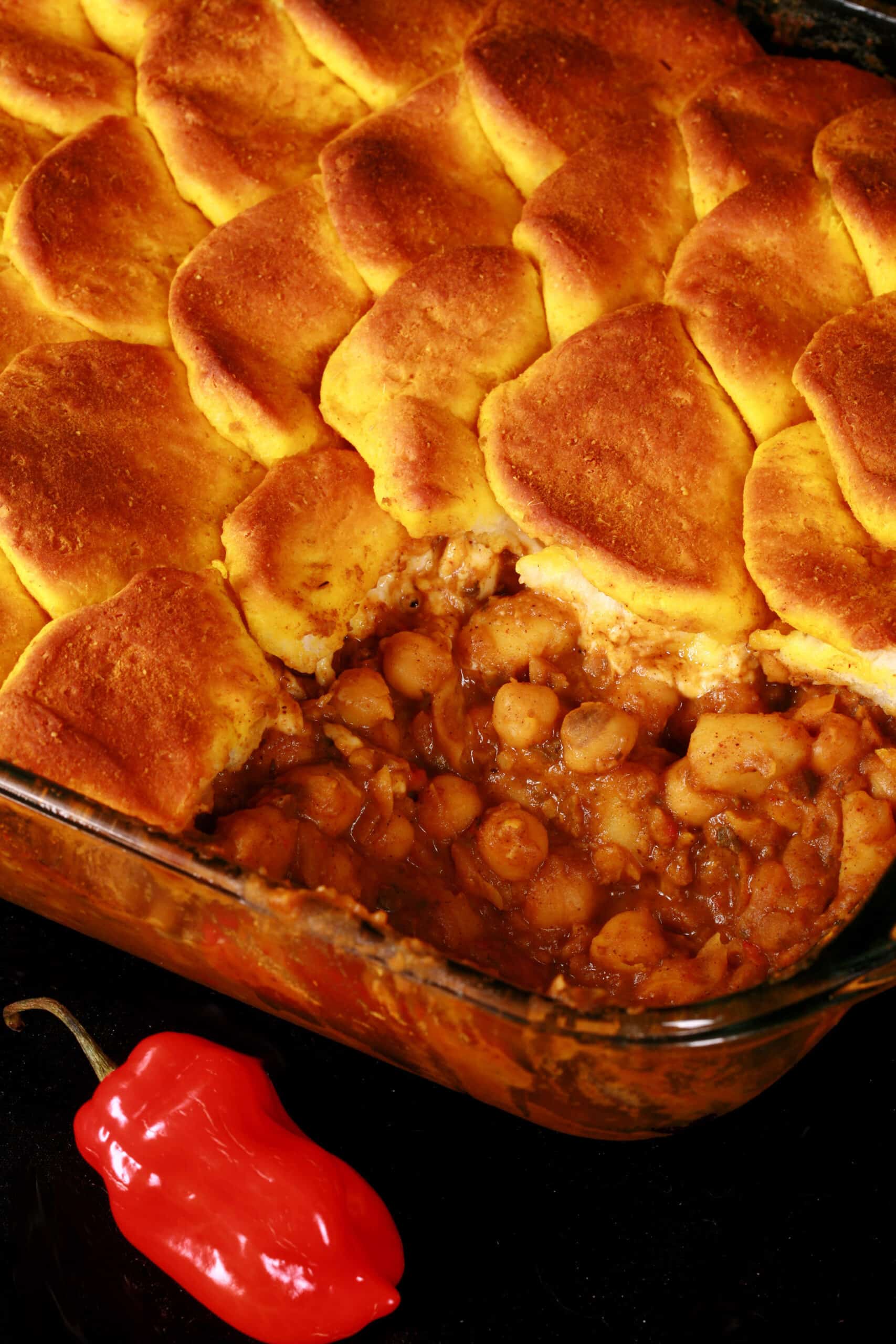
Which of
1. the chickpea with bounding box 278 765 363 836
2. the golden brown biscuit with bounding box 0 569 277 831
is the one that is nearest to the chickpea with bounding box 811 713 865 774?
the chickpea with bounding box 278 765 363 836

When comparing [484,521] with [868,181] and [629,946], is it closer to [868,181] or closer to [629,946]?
[629,946]

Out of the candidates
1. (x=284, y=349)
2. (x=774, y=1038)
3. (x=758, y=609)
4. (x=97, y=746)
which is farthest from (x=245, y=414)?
(x=774, y=1038)

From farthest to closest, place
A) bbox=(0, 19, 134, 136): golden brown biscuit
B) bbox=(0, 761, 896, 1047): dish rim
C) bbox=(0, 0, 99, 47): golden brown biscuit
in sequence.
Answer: bbox=(0, 0, 99, 47): golden brown biscuit, bbox=(0, 19, 134, 136): golden brown biscuit, bbox=(0, 761, 896, 1047): dish rim

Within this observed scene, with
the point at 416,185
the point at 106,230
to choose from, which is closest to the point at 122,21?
the point at 106,230

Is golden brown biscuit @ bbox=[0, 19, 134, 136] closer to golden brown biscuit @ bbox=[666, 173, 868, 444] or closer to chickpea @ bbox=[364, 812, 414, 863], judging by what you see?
golden brown biscuit @ bbox=[666, 173, 868, 444]

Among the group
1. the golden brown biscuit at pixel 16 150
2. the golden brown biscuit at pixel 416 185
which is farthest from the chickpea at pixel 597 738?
the golden brown biscuit at pixel 16 150

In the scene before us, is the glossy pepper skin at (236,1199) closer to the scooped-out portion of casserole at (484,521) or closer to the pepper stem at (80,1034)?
the pepper stem at (80,1034)

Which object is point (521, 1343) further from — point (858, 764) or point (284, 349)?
point (284, 349)
